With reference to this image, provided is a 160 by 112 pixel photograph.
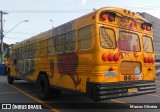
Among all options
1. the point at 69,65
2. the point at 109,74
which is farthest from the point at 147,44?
the point at 69,65

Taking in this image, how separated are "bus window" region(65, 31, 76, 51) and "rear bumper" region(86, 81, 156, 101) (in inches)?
58.0

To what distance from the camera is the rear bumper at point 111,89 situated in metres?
6.80

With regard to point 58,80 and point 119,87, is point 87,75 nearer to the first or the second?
point 119,87

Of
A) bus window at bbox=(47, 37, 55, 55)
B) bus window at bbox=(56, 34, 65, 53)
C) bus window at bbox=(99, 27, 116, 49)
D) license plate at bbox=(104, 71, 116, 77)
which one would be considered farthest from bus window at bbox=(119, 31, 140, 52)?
bus window at bbox=(47, 37, 55, 55)

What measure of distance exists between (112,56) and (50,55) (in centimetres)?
315

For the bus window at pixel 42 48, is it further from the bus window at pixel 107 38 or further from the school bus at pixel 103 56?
the bus window at pixel 107 38

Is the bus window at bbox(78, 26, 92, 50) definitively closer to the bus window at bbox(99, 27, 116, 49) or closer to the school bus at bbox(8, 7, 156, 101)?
the school bus at bbox(8, 7, 156, 101)

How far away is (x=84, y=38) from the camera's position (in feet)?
24.6

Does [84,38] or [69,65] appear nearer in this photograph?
[84,38]

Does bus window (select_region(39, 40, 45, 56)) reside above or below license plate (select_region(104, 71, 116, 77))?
above

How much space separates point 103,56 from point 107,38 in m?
0.57

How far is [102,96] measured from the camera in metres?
6.80

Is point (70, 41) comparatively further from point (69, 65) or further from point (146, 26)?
point (146, 26)

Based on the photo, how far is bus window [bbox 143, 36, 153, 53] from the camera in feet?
27.6
